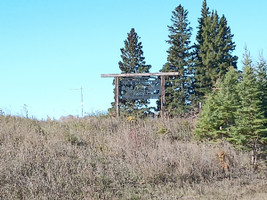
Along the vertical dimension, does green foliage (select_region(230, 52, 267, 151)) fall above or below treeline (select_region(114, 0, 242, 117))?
below

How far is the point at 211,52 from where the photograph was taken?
26984mm

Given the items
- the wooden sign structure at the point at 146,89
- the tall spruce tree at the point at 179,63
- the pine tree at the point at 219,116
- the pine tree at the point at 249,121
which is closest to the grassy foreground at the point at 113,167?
the pine tree at the point at 249,121

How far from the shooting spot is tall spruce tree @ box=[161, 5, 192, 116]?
25867 millimetres

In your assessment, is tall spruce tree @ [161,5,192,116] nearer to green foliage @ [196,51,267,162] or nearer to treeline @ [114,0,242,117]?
treeline @ [114,0,242,117]

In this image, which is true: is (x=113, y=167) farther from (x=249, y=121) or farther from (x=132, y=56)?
(x=132, y=56)

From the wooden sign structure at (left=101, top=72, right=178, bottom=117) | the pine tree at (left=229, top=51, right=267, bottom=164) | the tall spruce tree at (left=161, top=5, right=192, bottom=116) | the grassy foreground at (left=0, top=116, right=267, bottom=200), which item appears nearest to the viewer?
the grassy foreground at (left=0, top=116, right=267, bottom=200)

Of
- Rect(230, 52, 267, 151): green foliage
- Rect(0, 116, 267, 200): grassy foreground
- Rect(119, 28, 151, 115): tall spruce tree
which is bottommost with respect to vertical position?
Rect(0, 116, 267, 200): grassy foreground

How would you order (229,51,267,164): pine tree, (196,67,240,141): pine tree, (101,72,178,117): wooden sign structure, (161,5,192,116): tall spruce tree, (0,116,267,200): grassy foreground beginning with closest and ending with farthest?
(0,116,267,200): grassy foreground < (229,51,267,164): pine tree < (196,67,240,141): pine tree < (101,72,178,117): wooden sign structure < (161,5,192,116): tall spruce tree

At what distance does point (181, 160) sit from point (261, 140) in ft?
13.8

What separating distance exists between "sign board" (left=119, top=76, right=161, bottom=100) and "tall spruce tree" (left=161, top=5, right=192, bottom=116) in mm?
9398

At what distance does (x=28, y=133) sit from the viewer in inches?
392

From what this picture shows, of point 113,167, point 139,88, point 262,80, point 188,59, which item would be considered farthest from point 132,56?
point 113,167

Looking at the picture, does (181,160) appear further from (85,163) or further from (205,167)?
(85,163)

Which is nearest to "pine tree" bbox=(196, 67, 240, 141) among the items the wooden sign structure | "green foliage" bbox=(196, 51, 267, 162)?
"green foliage" bbox=(196, 51, 267, 162)
